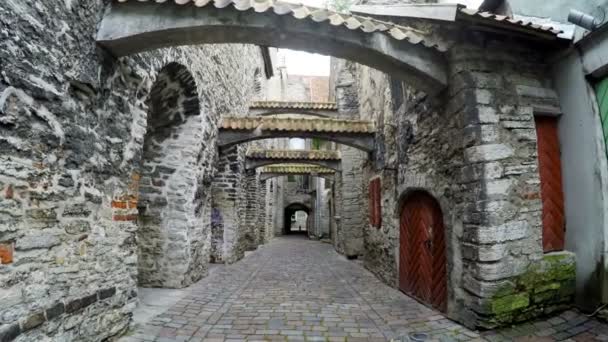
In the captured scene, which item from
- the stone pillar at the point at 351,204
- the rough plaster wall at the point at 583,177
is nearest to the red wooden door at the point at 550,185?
the rough plaster wall at the point at 583,177

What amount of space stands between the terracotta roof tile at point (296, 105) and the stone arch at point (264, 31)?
24.1 ft

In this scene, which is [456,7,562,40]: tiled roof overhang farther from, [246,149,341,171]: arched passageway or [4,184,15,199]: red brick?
[246,149,341,171]: arched passageway

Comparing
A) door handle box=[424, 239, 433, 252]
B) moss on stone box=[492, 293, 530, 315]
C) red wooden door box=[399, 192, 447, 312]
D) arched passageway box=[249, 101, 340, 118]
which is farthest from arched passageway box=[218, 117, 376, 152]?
moss on stone box=[492, 293, 530, 315]

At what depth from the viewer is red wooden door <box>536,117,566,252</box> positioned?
11.4 feet

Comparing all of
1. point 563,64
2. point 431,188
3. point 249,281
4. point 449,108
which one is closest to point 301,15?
point 449,108

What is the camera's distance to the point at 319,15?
2.99 metres

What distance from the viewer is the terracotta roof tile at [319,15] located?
285 centimetres

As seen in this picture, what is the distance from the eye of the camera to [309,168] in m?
14.4

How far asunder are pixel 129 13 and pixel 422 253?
4.49m

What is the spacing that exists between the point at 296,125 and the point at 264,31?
404 centimetres

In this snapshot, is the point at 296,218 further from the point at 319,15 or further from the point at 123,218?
the point at 319,15

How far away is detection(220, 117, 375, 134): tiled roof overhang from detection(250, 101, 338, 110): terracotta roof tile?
11.7ft

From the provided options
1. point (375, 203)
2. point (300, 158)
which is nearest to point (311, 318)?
point (375, 203)

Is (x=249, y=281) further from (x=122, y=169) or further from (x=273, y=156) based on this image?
(x=273, y=156)
